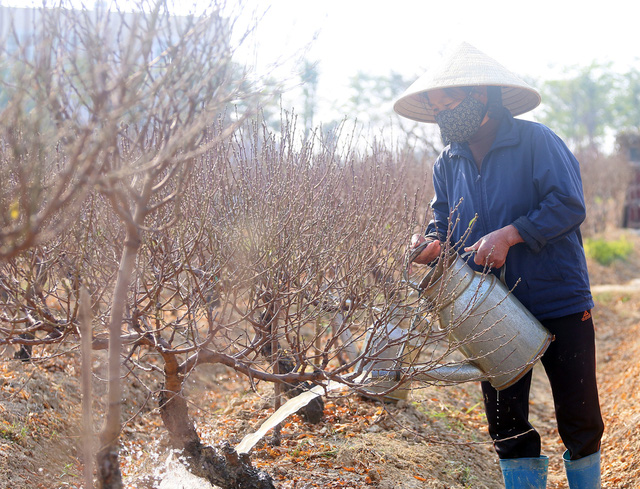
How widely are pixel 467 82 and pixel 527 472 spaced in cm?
171

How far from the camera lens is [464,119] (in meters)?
2.69

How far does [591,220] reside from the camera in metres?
15.1

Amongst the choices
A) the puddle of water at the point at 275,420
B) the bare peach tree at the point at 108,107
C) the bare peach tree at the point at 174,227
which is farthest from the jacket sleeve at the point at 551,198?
the bare peach tree at the point at 108,107

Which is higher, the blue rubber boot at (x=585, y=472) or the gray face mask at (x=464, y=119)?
the gray face mask at (x=464, y=119)

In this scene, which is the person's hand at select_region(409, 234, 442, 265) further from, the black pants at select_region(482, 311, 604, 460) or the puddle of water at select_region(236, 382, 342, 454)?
the puddle of water at select_region(236, 382, 342, 454)

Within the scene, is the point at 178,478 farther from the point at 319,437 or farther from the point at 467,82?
the point at 467,82

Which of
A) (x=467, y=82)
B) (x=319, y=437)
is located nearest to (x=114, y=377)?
(x=467, y=82)

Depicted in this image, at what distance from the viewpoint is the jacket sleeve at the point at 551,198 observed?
7.93 feet

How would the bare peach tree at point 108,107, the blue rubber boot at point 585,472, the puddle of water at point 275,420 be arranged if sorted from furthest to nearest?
the puddle of water at point 275,420 < the blue rubber boot at point 585,472 < the bare peach tree at point 108,107

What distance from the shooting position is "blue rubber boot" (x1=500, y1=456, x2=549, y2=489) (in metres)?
2.68

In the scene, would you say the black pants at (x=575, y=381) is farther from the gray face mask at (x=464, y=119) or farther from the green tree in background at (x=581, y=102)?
the green tree in background at (x=581, y=102)

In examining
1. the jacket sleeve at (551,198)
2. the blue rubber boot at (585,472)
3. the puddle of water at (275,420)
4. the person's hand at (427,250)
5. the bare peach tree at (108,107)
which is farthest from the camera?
the puddle of water at (275,420)

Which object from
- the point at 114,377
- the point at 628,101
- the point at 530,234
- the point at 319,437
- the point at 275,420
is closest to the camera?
the point at 114,377

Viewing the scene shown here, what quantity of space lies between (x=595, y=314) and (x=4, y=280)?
25.8 feet
